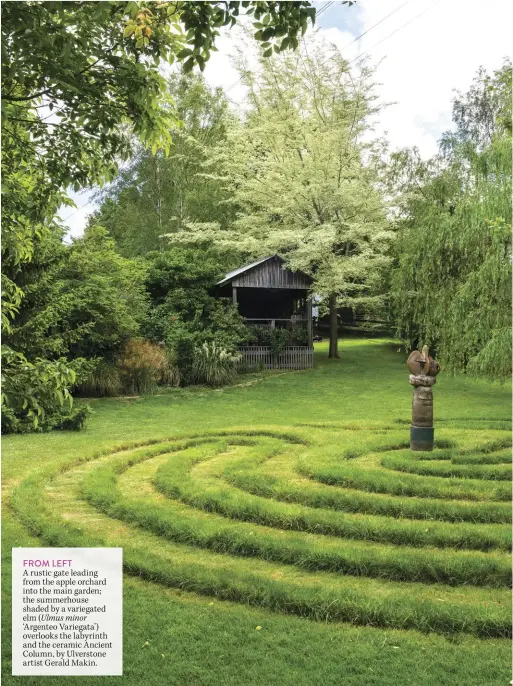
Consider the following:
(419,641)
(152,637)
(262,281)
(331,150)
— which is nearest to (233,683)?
(152,637)

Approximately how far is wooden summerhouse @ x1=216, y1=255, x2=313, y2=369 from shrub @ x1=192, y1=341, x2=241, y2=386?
2.08 metres

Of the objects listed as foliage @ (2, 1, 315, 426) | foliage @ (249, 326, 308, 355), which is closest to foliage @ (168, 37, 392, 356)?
foliage @ (249, 326, 308, 355)

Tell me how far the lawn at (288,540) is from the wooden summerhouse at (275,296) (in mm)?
8064

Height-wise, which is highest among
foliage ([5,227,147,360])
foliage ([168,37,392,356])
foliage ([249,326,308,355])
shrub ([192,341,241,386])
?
foliage ([168,37,392,356])

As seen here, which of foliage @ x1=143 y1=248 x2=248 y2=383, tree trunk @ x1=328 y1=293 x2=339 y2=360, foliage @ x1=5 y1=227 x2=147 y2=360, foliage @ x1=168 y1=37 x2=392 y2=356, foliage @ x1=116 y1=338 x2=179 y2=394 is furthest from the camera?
tree trunk @ x1=328 y1=293 x2=339 y2=360

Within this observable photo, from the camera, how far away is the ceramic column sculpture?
7.95 metres

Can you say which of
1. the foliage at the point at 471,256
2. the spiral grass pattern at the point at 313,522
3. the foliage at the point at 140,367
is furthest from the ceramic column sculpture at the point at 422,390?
the foliage at the point at 140,367

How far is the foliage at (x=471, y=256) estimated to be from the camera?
11.9 meters

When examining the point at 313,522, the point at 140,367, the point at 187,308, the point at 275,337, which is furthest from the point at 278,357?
the point at 313,522

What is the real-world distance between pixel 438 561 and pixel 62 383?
3118 mm

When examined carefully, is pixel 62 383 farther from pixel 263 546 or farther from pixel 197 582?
pixel 263 546

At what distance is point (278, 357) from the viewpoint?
751 inches

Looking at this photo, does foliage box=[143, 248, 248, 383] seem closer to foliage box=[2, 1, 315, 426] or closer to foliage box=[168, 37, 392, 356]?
foliage box=[168, 37, 392, 356]

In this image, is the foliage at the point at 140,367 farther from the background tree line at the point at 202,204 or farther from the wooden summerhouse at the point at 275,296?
the wooden summerhouse at the point at 275,296
